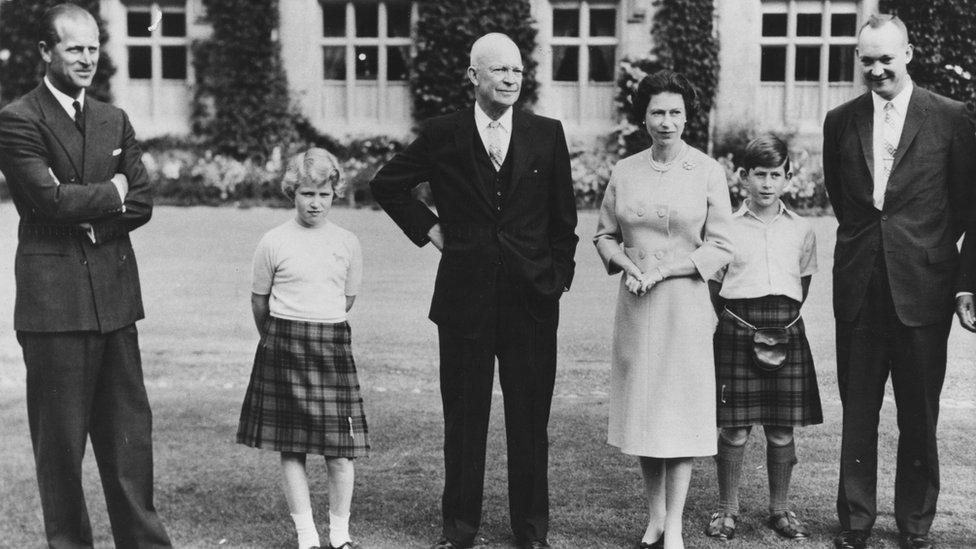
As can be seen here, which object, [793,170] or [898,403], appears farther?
[793,170]

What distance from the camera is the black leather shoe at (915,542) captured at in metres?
4.51

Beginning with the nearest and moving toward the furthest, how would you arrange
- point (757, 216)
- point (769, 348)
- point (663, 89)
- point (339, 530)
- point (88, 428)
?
point (88, 428), point (663, 89), point (339, 530), point (769, 348), point (757, 216)

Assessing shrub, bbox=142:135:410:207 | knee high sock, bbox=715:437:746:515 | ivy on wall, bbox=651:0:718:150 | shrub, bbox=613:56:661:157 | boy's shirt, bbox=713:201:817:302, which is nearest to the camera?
knee high sock, bbox=715:437:746:515

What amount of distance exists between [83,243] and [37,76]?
12990 millimetres

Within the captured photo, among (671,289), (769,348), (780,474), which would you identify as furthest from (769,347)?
(671,289)

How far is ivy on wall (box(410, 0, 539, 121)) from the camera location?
50.9ft

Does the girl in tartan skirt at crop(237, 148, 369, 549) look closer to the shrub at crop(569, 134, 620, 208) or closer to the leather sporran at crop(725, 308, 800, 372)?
the leather sporran at crop(725, 308, 800, 372)

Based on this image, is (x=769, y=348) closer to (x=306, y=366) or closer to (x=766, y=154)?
(x=766, y=154)

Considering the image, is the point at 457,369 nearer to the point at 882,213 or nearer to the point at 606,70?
the point at 882,213

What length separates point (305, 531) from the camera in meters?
4.42

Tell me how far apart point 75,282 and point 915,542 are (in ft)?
11.1

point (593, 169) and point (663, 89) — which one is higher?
point (663, 89)

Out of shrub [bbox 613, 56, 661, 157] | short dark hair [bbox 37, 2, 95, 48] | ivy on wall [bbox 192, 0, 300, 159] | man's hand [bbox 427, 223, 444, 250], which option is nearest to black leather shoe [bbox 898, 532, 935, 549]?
man's hand [bbox 427, 223, 444, 250]

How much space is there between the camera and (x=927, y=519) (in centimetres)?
459
